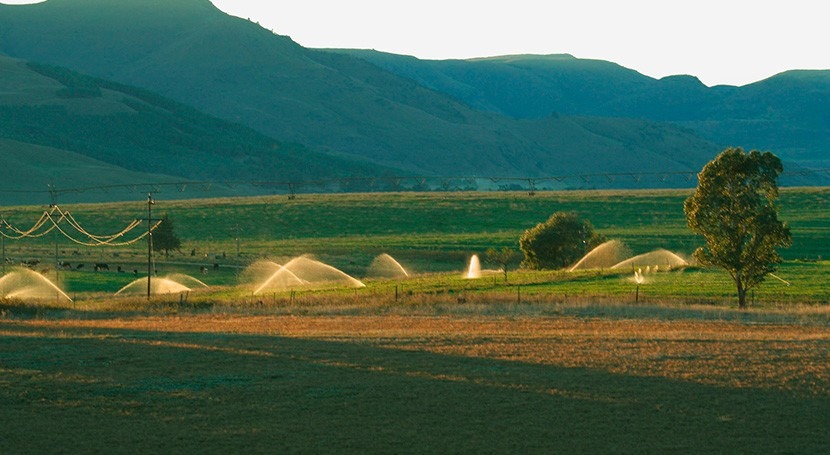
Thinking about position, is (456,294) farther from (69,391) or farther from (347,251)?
(347,251)

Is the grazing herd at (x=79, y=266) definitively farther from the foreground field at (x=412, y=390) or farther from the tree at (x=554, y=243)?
the foreground field at (x=412, y=390)

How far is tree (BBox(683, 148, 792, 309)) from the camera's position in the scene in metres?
61.1

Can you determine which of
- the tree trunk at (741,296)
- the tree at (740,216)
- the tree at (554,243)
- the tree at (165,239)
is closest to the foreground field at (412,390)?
the tree trunk at (741,296)

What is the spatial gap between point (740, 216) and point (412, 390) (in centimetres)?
3586

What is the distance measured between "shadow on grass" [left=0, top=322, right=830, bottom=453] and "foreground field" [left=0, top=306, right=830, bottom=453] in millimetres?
59

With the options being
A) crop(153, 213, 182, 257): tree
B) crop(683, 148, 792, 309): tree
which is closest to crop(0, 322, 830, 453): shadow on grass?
crop(683, 148, 792, 309): tree

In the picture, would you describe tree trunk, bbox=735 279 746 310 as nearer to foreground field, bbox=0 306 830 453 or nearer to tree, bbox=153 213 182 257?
foreground field, bbox=0 306 830 453

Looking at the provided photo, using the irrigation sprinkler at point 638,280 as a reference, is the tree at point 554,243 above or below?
above

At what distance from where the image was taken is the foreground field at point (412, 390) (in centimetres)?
2478

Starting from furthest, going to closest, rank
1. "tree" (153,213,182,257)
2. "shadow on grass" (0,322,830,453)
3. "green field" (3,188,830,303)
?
"tree" (153,213,182,257), "green field" (3,188,830,303), "shadow on grass" (0,322,830,453)

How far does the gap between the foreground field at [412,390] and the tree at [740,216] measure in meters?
16.3

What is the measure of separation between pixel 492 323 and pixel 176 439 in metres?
25.8

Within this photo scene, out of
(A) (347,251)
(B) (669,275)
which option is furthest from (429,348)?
(A) (347,251)

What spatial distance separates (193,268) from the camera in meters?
97.6
